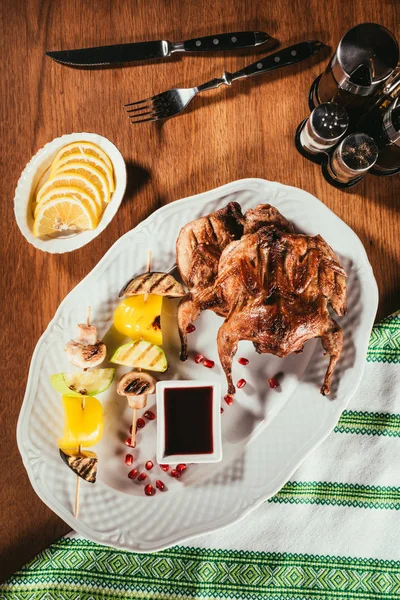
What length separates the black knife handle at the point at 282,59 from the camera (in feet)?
7.01

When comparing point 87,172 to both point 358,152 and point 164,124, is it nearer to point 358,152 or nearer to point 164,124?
point 164,124

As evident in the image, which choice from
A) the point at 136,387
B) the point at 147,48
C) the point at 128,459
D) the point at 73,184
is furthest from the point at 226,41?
the point at 128,459

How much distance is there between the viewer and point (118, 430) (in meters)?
2.13

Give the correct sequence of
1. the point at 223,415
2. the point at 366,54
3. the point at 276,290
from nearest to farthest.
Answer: the point at 276,290 < the point at 366,54 < the point at 223,415

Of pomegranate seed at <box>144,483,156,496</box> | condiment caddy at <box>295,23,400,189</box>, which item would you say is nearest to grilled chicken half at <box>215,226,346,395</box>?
condiment caddy at <box>295,23,400,189</box>

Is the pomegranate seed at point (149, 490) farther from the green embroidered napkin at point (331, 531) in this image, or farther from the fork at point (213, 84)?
the fork at point (213, 84)

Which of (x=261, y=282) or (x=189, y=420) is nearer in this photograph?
(x=261, y=282)

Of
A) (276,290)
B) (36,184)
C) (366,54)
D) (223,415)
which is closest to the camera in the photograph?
(276,290)

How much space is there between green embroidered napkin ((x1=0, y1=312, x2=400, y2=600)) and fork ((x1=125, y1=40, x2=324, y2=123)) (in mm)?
1074

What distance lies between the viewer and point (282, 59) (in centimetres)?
214

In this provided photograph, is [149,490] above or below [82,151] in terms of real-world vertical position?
below

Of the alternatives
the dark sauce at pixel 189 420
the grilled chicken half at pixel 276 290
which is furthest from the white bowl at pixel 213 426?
the grilled chicken half at pixel 276 290

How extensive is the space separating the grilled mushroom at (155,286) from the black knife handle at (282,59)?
2.75ft

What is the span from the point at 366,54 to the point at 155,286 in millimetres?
1108
